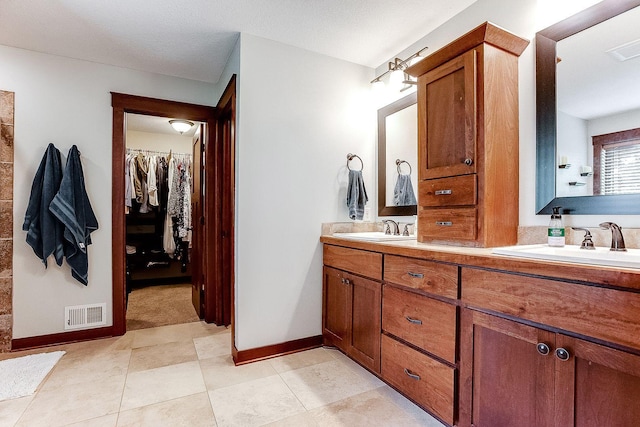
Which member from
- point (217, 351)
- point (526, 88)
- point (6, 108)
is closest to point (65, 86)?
point (6, 108)

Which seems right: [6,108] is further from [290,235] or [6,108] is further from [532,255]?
[532,255]

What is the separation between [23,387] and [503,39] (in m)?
3.41

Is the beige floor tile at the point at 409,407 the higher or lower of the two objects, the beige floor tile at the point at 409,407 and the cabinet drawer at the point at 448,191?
the lower

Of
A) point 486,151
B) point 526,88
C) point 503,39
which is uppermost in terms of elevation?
point 503,39

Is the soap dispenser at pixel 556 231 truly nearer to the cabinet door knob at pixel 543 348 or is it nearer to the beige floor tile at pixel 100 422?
the cabinet door knob at pixel 543 348

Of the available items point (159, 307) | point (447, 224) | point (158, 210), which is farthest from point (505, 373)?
point (158, 210)

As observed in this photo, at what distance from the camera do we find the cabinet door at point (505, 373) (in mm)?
1156

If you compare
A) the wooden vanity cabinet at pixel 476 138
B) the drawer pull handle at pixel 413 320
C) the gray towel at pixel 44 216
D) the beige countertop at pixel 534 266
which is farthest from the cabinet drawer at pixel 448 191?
the gray towel at pixel 44 216

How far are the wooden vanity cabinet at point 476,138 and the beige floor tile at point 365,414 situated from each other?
0.97 meters

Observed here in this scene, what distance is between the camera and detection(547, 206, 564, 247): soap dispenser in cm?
150

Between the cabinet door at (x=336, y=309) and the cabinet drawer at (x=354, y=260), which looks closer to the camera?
the cabinet drawer at (x=354, y=260)

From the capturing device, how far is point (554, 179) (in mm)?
1621

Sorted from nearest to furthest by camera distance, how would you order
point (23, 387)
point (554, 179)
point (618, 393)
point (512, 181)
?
point (618, 393) < point (554, 179) < point (512, 181) < point (23, 387)

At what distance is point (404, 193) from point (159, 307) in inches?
121
